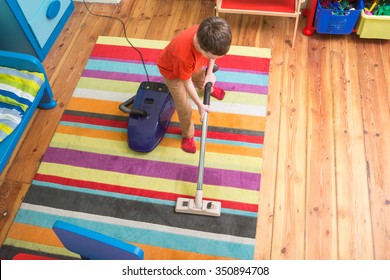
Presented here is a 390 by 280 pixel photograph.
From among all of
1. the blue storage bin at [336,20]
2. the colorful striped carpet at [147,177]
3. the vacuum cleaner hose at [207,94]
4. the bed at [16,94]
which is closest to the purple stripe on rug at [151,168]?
the colorful striped carpet at [147,177]

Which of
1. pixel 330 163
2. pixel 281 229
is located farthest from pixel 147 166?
pixel 330 163

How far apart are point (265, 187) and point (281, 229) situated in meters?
0.24

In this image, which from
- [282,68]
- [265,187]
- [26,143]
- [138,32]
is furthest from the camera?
[138,32]

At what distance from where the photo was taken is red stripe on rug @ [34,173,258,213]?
1.90 metres

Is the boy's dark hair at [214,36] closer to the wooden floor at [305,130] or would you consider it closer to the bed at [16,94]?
the wooden floor at [305,130]

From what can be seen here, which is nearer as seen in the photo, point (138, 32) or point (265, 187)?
point (265, 187)

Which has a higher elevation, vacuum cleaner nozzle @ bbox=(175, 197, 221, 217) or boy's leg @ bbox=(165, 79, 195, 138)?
boy's leg @ bbox=(165, 79, 195, 138)

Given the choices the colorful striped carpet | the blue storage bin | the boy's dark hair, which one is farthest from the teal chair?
the blue storage bin

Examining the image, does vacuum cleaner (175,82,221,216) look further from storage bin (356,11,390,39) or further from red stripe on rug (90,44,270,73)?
A: storage bin (356,11,390,39)

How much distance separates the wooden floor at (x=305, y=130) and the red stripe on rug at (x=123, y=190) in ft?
0.27

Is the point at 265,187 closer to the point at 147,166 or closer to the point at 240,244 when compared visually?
the point at 240,244

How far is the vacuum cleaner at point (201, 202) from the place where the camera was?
181 cm

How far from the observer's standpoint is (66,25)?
9.21 ft

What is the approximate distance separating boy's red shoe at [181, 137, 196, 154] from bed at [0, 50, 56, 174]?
857 mm
